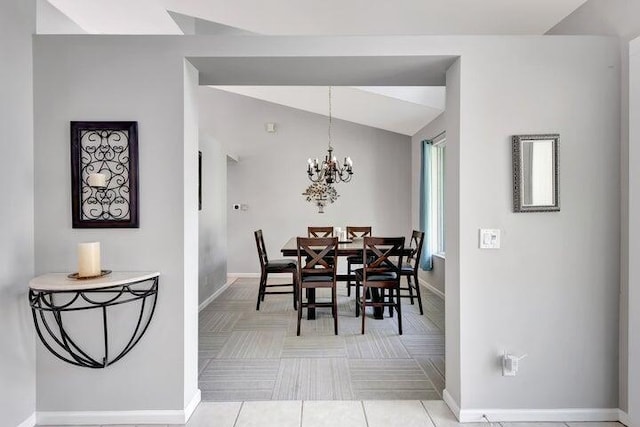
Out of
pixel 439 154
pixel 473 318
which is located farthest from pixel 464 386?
pixel 439 154

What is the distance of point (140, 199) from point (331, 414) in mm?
1732

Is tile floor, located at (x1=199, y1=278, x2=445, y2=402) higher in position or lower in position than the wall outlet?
lower

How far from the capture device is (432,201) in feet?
18.4

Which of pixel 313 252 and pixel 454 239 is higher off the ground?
pixel 454 239

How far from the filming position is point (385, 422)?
2.18 meters

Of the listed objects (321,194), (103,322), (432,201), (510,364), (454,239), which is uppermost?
(321,194)

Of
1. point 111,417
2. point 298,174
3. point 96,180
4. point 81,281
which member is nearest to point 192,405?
point 111,417

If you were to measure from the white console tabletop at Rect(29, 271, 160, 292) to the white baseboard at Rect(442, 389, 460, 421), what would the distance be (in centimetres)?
195

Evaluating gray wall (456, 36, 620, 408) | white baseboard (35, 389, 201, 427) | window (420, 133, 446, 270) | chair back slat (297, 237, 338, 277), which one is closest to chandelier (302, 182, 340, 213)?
window (420, 133, 446, 270)

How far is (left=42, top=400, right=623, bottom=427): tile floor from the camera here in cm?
215

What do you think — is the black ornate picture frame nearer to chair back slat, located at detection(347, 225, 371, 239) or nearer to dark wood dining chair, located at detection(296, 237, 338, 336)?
dark wood dining chair, located at detection(296, 237, 338, 336)

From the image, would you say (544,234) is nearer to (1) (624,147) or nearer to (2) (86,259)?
(1) (624,147)

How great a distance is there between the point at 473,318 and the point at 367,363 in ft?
3.62

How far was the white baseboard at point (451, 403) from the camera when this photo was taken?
220 cm
